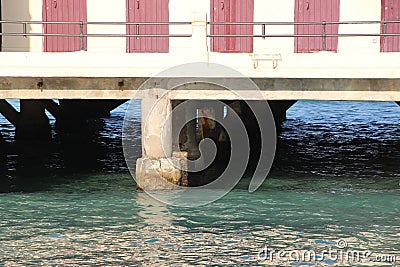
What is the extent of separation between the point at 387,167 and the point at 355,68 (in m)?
6.27

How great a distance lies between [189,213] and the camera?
62.1 feet

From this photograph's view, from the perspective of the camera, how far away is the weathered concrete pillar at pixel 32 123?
29891 millimetres

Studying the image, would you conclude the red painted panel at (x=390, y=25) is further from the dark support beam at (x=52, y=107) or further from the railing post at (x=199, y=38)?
the dark support beam at (x=52, y=107)

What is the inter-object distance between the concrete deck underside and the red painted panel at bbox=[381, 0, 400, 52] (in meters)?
4.64

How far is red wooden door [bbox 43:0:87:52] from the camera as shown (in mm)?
23953

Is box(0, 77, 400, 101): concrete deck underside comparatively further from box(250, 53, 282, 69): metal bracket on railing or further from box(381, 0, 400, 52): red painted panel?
box(381, 0, 400, 52): red painted panel

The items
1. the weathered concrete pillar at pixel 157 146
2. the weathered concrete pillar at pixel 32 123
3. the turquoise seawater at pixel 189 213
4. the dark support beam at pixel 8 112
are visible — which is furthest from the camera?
the weathered concrete pillar at pixel 32 123

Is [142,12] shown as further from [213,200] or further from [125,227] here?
[125,227]

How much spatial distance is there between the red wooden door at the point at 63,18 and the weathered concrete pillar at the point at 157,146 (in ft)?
16.5

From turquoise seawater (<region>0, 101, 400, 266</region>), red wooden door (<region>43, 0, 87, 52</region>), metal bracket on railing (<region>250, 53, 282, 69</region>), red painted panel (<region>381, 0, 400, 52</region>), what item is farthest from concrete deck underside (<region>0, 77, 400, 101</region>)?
red painted panel (<region>381, 0, 400, 52</region>)

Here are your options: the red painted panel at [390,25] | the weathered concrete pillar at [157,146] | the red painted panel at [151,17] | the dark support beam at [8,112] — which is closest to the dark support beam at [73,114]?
the dark support beam at [8,112]

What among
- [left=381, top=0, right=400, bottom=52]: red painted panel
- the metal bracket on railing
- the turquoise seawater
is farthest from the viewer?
[left=381, top=0, right=400, bottom=52]: red painted panel

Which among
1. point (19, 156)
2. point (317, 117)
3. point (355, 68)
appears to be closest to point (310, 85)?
point (355, 68)

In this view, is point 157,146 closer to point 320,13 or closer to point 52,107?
point 320,13
